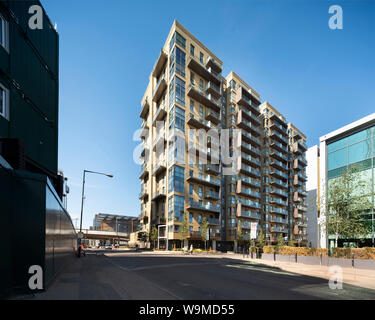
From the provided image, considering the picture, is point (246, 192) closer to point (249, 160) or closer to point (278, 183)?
point (249, 160)

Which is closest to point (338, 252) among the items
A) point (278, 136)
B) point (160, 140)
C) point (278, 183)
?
point (160, 140)

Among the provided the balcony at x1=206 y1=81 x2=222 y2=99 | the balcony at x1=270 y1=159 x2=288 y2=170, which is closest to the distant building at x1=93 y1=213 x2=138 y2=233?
the balcony at x1=270 y1=159 x2=288 y2=170

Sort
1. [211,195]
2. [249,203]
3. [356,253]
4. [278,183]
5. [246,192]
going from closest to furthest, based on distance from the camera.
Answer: [356,253]
[211,195]
[246,192]
[249,203]
[278,183]

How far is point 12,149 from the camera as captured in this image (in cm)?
1021

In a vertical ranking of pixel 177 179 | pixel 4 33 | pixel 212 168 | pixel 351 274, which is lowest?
pixel 351 274

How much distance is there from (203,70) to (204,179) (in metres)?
24.5

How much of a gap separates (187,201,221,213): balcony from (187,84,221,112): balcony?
22.7 meters

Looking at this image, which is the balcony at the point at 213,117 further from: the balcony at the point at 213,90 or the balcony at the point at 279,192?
the balcony at the point at 279,192

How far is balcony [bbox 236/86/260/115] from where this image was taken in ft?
227

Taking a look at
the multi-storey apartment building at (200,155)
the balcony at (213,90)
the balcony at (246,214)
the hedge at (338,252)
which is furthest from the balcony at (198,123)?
the hedge at (338,252)

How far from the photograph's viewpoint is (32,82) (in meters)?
15.7

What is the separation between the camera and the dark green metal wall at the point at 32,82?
12.9 meters
